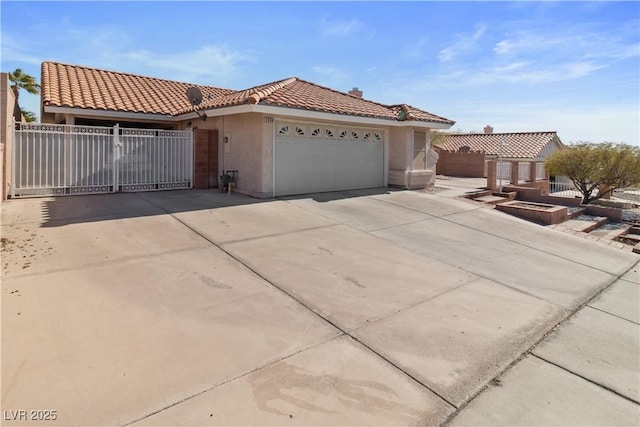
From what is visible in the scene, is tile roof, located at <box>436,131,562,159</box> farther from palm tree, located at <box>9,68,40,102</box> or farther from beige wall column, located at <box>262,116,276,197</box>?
palm tree, located at <box>9,68,40,102</box>

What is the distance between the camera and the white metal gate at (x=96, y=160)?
10.4m

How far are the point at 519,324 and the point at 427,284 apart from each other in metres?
1.47

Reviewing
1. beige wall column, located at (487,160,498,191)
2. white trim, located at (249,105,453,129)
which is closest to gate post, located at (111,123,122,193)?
white trim, located at (249,105,453,129)

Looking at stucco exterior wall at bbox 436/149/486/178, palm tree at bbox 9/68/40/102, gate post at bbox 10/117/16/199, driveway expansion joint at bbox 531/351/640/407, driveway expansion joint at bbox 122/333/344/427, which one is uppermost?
palm tree at bbox 9/68/40/102

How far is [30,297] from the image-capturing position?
180 inches

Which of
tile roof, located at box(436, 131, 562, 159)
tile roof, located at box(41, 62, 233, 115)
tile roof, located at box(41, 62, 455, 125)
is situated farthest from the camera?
tile roof, located at box(436, 131, 562, 159)

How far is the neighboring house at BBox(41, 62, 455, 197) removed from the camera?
12.0 m

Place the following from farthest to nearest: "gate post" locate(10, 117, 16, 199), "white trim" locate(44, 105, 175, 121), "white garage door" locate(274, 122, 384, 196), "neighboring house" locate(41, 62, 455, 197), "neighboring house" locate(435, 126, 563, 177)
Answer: "neighboring house" locate(435, 126, 563, 177) → "white garage door" locate(274, 122, 384, 196) → "white trim" locate(44, 105, 175, 121) → "neighboring house" locate(41, 62, 455, 197) → "gate post" locate(10, 117, 16, 199)

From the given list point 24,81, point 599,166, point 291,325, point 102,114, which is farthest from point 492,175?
point 24,81

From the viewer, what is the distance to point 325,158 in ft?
44.8

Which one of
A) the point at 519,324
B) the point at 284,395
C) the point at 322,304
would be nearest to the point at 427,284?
the point at 519,324

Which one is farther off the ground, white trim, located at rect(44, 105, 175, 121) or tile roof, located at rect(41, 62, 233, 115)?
tile roof, located at rect(41, 62, 233, 115)

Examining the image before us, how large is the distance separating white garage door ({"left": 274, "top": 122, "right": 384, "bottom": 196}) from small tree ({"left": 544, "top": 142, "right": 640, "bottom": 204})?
326 inches

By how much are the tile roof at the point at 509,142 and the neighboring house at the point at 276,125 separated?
15.5 meters
